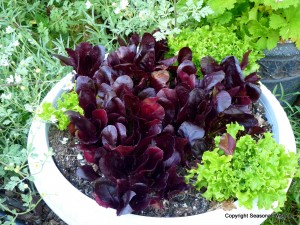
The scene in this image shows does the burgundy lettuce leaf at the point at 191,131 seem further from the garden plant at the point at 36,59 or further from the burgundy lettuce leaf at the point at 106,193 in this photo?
the garden plant at the point at 36,59

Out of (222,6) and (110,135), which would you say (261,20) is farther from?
(110,135)

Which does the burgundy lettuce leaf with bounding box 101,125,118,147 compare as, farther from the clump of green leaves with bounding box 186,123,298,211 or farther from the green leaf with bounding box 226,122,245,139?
the green leaf with bounding box 226,122,245,139

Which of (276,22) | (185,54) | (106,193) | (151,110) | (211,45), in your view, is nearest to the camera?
(106,193)

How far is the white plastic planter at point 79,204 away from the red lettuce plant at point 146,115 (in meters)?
0.05

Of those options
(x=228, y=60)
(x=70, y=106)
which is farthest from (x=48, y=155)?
(x=228, y=60)

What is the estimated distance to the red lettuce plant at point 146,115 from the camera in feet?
4.35

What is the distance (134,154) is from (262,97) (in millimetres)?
670

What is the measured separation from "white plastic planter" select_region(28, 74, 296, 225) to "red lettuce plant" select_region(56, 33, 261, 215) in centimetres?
5

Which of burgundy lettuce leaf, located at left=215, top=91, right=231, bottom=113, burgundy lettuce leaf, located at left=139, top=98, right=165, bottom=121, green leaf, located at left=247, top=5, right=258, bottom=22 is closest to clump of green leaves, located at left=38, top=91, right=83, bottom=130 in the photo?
burgundy lettuce leaf, located at left=139, top=98, right=165, bottom=121

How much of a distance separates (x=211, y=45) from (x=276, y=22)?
46cm

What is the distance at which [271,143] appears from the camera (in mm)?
1377

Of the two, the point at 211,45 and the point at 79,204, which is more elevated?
the point at 211,45

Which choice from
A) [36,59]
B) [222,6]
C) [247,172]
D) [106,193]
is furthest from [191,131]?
[36,59]

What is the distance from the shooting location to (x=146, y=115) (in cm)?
143
